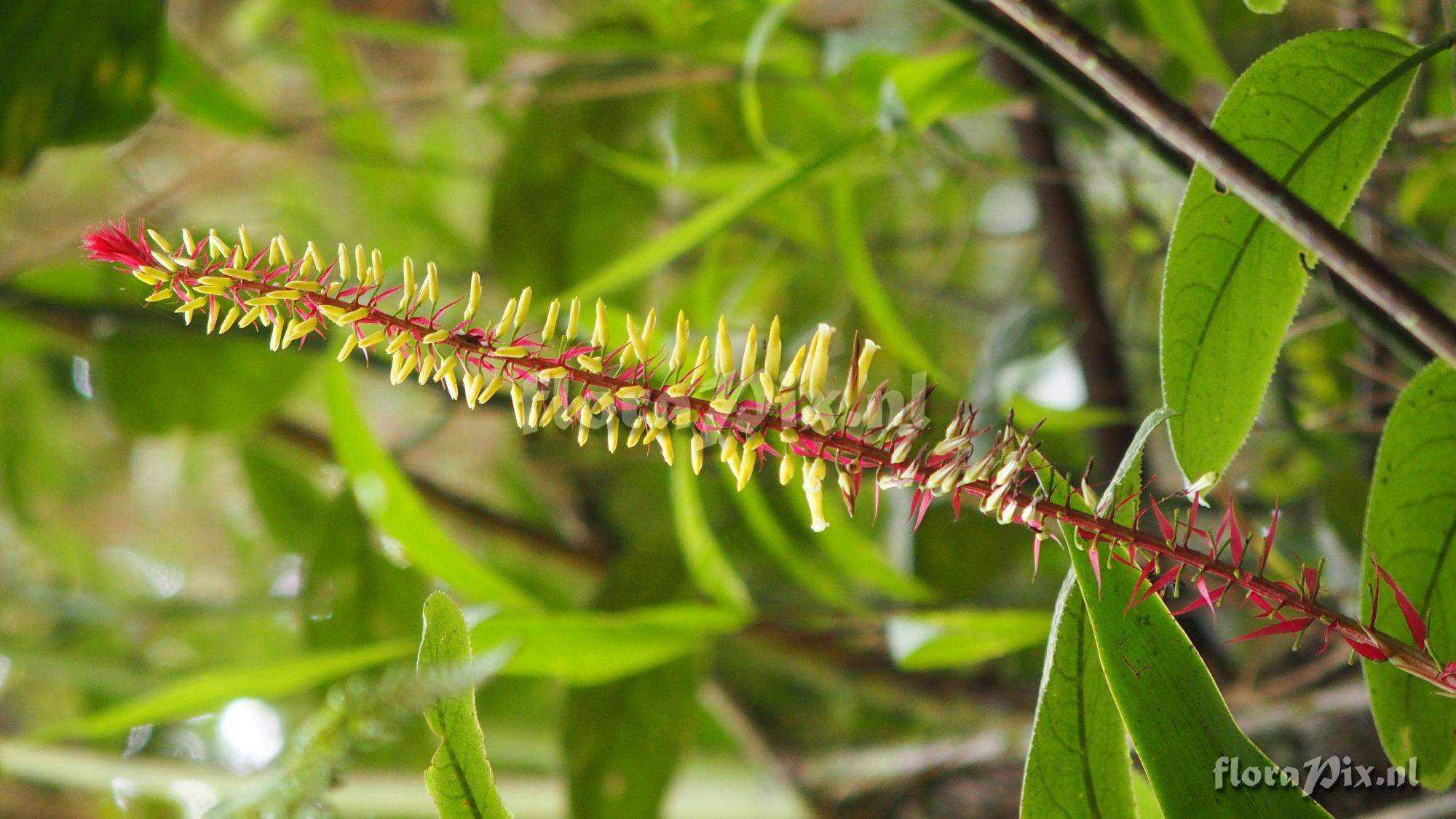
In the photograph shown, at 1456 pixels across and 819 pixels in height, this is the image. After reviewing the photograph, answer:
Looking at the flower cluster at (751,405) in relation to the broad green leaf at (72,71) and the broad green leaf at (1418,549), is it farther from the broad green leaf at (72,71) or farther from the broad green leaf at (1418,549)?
the broad green leaf at (72,71)

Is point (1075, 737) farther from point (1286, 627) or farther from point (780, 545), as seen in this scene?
point (780, 545)

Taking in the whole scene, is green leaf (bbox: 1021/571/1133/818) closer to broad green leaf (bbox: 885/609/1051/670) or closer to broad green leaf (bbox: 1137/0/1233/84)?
broad green leaf (bbox: 885/609/1051/670)

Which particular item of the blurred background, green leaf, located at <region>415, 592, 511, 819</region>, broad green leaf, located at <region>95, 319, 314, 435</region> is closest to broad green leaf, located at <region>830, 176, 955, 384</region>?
the blurred background

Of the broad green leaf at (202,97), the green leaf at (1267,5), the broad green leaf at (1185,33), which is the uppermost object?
the broad green leaf at (202,97)

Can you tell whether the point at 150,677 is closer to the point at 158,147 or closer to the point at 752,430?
the point at 158,147

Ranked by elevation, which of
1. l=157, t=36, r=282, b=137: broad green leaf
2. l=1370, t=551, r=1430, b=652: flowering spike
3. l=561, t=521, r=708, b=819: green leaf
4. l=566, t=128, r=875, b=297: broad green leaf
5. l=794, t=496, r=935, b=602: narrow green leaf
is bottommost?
l=1370, t=551, r=1430, b=652: flowering spike

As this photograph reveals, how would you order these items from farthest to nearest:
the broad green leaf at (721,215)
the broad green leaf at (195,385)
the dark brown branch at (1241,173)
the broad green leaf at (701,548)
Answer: the broad green leaf at (195,385), the broad green leaf at (701,548), the broad green leaf at (721,215), the dark brown branch at (1241,173)

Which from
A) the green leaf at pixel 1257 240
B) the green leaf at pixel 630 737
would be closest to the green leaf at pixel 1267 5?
the green leaf at pixel 1257 240
